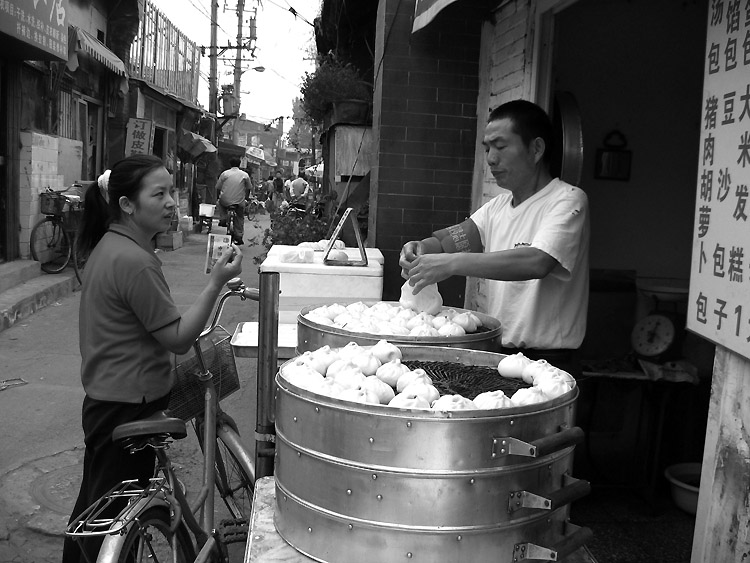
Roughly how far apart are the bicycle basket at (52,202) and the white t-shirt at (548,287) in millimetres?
10037

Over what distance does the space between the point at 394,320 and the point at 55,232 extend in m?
10.9

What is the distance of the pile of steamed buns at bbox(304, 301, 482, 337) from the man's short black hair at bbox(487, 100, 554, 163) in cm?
78

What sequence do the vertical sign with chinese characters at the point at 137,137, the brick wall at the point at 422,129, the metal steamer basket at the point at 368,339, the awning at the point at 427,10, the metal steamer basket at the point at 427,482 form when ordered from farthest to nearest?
the vertical sign with chinese characters at the point at 137,137, the brick wall at the point at 422,129, the awning at the point at 427,10, the metal steamer basket at the point at 368,339, the metal steamer basket at the point at 427,482

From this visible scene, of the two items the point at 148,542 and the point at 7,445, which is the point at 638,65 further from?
the point at 7,445

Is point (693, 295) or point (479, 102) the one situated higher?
point (479, 102)

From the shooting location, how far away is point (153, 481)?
2746 mm

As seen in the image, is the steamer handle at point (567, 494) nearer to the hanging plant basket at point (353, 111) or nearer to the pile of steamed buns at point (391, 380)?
the pile of steamed buns at point (391, 380)

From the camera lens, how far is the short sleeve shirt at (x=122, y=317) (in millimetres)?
2850

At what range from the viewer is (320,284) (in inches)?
171

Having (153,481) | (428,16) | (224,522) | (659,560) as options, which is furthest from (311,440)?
(428,16)

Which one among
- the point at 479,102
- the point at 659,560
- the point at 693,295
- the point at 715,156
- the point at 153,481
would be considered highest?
the point at 479,102

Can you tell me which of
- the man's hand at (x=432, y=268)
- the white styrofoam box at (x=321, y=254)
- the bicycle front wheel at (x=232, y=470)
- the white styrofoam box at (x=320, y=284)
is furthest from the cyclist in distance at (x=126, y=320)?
the white styrofoam box at (x=321, y=254)

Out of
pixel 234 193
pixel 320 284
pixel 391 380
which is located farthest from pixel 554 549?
pixel 234 193

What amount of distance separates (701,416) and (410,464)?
3.77m
